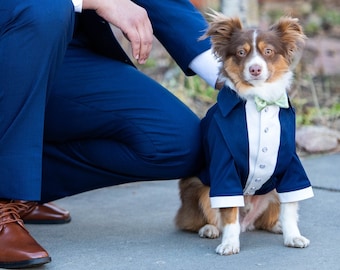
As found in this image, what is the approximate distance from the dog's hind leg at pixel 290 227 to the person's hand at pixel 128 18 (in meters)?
0.92

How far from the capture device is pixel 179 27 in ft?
11.8

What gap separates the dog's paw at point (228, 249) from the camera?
316cm

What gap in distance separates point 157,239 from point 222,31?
97 cm

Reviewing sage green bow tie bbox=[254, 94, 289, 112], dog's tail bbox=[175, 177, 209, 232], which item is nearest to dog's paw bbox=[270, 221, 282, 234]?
dog's tail bbox=[175, 177, 209, 232]

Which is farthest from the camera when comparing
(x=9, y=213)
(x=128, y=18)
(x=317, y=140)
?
(x=317, y=140)

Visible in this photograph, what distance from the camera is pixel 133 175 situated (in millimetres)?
3533

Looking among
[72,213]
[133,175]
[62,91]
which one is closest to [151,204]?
[72,213]

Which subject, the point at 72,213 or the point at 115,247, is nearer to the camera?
the point at 115,247

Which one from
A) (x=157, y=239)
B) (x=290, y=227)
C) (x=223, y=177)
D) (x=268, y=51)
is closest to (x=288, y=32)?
(x=268, y=51)

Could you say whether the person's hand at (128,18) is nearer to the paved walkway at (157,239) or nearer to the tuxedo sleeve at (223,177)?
the tuxedo sleeve at (223,177)

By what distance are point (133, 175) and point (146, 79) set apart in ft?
1.50

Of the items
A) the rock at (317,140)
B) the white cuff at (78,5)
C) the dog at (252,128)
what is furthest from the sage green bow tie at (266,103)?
the rock at (317,140)

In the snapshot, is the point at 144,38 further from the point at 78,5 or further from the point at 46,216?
the point at 46,216

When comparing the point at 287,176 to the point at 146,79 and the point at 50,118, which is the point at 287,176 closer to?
the point at 146,79
